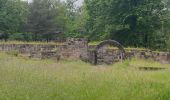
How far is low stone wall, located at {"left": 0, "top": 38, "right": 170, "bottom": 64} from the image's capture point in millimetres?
25659

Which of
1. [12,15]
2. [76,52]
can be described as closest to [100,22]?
[12,15]

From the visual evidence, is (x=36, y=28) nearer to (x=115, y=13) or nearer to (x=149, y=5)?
(x=115, y=13)

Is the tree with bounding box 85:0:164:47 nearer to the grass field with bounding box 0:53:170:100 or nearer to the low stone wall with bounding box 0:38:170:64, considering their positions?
the low stone wall with bounding box 0:38:170:64

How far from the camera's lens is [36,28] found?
48.2 metres

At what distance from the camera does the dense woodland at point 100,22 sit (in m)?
38.7

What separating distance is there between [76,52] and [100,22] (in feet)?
52.2

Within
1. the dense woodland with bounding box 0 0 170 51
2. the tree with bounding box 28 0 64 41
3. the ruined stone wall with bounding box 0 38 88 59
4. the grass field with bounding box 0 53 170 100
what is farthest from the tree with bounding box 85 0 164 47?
the grass field with bounding box 0 53 170 100

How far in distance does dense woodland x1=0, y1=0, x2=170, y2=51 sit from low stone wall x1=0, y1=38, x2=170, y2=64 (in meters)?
10.2

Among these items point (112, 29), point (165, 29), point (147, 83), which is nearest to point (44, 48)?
point (112, 29)

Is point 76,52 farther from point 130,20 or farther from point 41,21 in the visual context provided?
point 41,21

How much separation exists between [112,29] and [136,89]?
27208mm

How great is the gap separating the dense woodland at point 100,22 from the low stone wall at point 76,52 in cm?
1020

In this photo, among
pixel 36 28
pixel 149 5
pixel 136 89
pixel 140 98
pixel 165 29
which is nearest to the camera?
pixel 140 98

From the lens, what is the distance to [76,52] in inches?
1024
